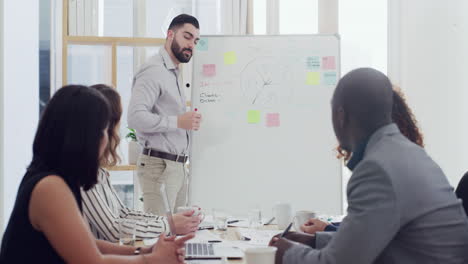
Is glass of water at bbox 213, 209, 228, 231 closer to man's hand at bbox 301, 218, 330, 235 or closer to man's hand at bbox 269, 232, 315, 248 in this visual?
man's hand at bbox 301, 218, 330, 235

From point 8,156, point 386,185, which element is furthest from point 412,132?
point 8,156

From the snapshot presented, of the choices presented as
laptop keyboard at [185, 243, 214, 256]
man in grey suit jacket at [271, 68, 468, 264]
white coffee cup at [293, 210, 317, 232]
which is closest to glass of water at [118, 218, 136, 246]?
laptop keyboard at [185, 243, 214, 256]

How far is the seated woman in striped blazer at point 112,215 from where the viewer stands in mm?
1892

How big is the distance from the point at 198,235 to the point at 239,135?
1319 millimetres

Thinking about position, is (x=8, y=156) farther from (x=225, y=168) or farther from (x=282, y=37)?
(x=282, y=37)

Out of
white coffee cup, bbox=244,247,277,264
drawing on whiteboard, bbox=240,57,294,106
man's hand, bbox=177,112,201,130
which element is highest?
drawing on whiteboard, bbox=240,57,294,106

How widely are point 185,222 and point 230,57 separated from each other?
1.62 metres

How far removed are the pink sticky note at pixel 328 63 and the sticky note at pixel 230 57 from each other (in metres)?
0.56

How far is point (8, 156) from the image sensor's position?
9.83 feet

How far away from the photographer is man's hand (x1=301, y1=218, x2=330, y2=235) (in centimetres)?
190

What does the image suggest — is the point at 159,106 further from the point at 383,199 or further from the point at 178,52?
the point at 383,199

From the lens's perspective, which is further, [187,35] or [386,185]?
[187,35]

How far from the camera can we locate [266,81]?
334 cm

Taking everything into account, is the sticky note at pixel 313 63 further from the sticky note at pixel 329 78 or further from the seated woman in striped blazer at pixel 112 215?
the seated woman in striped blazer at pixel 112 215
